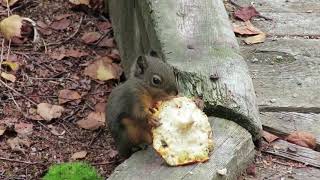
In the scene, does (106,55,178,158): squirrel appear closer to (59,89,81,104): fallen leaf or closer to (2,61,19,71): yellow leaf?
(59,89,81,104): fallen leaf

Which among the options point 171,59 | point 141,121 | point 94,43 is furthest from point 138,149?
point 94,43

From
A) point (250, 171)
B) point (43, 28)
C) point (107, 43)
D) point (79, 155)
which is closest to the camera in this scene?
point (250, 171)

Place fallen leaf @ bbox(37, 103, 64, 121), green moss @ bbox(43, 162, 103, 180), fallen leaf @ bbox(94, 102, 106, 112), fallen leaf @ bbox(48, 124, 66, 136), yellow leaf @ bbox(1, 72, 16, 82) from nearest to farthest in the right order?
green moss @ bbox(43, 162, 103, 180)
fallen leaf @ bbox(48, 124, 66, 136)
fallen leaf @ bbox(37, 103, 64, 121)
fallen leaf @ bbox(94, 102, 106, 112)
yellow leaf @ bbox(1, 72, 16, 82)

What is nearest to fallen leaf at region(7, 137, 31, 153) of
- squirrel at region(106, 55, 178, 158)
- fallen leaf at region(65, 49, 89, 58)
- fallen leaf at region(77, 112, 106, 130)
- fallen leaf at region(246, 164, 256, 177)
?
fallen leaf at region(77, 112, 106, 130)

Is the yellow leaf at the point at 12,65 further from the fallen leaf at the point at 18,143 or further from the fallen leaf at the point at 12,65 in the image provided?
the fallen leaf at the point at 18,143

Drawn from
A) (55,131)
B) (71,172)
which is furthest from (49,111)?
(71,172)

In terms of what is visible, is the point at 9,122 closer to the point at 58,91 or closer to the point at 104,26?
the point at 58,91

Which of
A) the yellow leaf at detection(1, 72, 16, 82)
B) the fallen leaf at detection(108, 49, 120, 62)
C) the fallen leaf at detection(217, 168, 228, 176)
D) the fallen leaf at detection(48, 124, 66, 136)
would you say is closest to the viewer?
the fallen leaf at detection(217, 168, 228, 176)
